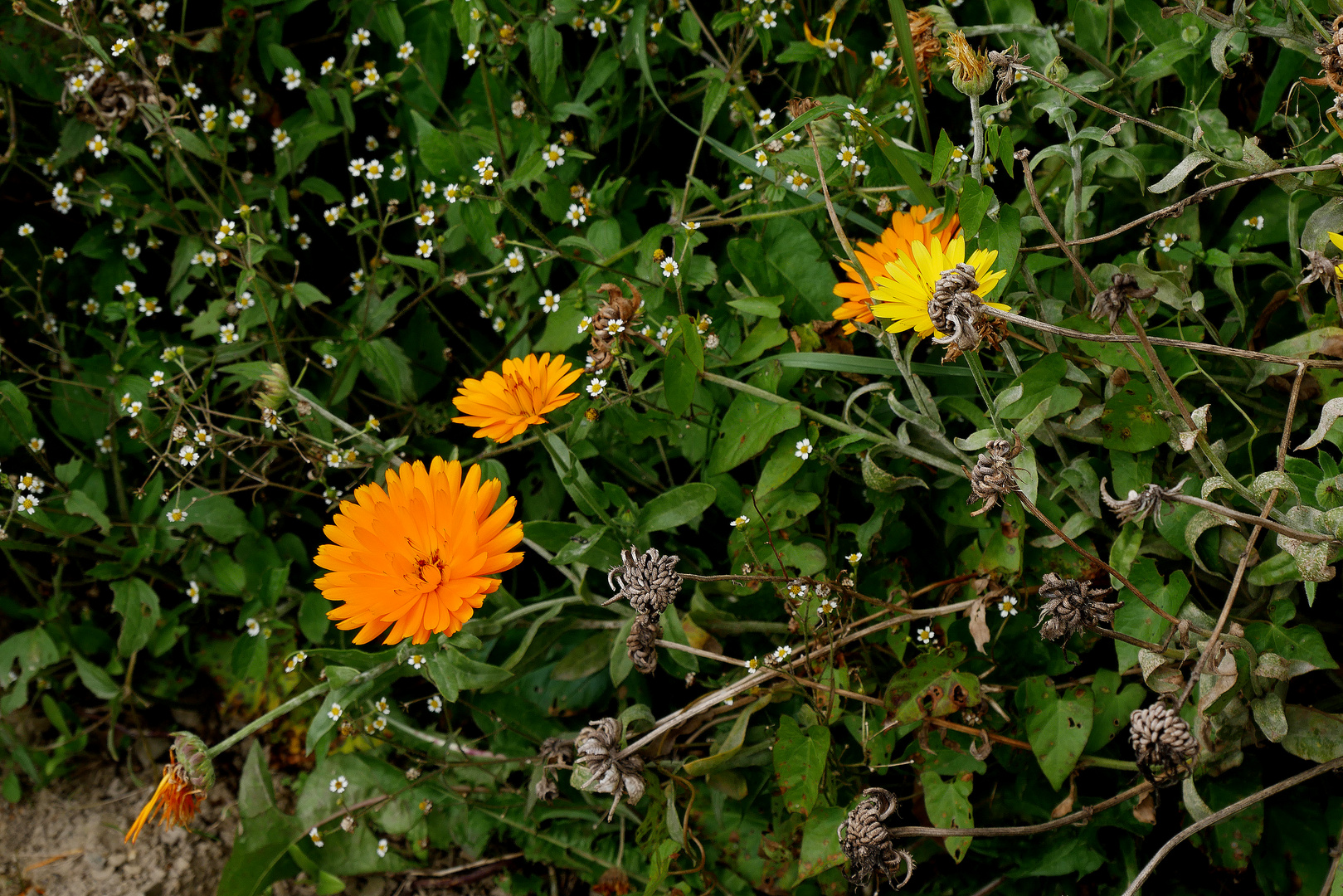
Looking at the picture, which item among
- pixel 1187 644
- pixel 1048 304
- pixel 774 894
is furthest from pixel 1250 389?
pixel 774 894

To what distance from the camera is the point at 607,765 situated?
1.45 meters

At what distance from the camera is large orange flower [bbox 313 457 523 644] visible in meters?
1.37

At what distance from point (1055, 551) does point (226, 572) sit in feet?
5.44

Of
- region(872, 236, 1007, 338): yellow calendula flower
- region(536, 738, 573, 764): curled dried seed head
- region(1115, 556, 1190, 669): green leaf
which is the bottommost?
region(536, 738, 573, 764): curled dried seed head

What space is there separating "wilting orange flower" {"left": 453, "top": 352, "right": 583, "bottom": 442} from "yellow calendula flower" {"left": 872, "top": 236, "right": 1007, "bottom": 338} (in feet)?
1.50

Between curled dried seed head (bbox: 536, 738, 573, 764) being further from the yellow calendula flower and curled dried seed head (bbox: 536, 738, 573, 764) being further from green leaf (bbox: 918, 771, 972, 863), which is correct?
the yellow calendula flower

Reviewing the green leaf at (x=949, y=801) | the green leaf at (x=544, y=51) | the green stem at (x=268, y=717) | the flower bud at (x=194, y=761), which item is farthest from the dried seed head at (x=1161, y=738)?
the green leaf at (x=544, y=51)

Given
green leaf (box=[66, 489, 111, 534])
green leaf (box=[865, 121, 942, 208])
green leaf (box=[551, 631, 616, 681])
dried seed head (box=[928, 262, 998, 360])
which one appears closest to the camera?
dried seed head (box=[928, 262, 998, 360])

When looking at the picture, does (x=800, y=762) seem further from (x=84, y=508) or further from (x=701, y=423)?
(x=84, y=508)

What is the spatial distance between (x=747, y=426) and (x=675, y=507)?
19cm

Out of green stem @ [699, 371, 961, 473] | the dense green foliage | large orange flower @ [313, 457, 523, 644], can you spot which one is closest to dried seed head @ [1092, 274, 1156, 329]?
the dense green foliage

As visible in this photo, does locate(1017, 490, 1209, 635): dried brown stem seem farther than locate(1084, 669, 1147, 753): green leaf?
No

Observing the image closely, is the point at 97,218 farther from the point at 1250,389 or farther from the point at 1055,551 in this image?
the point at 1250,389

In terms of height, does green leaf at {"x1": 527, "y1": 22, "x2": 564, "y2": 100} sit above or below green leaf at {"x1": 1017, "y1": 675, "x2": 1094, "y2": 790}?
above
